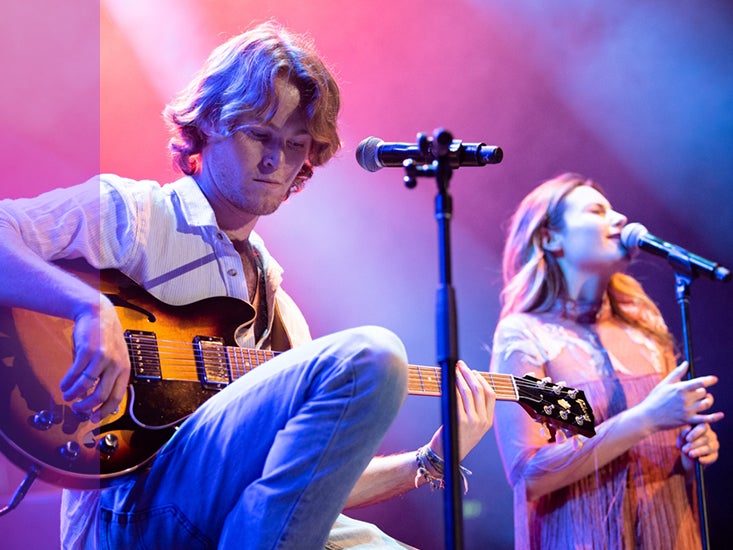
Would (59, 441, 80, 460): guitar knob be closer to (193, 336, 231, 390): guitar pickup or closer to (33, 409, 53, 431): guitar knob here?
(33, 409, 53, 431): guitar knob

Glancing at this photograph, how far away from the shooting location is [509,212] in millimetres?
3992

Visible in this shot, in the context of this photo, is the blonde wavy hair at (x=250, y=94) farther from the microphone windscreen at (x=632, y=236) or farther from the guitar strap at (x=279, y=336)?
the microphone windscreen at (x=632, y=236)

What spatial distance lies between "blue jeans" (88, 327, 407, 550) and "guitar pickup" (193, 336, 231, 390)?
305mm

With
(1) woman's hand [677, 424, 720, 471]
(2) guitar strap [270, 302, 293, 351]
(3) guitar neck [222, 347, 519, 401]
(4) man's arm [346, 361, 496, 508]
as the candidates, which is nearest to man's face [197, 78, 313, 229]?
(2) guitar strap [270, 302, 293, 351]

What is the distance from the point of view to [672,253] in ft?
9.64

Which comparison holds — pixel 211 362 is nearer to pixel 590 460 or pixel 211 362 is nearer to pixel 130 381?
pixel 130 381

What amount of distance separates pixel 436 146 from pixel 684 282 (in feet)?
5.25

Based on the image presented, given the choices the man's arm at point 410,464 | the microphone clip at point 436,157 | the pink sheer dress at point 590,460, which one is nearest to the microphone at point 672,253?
the pink sheer dress at point 590,460

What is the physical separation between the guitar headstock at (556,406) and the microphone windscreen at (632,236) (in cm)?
87

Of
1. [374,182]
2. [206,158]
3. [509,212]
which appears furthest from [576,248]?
[206,158]

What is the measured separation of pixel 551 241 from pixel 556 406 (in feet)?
3.62

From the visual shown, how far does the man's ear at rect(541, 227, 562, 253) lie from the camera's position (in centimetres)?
344

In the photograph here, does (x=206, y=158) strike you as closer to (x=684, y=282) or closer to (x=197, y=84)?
(x=197, y=84)

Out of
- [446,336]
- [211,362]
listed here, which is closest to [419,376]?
[211,362]
